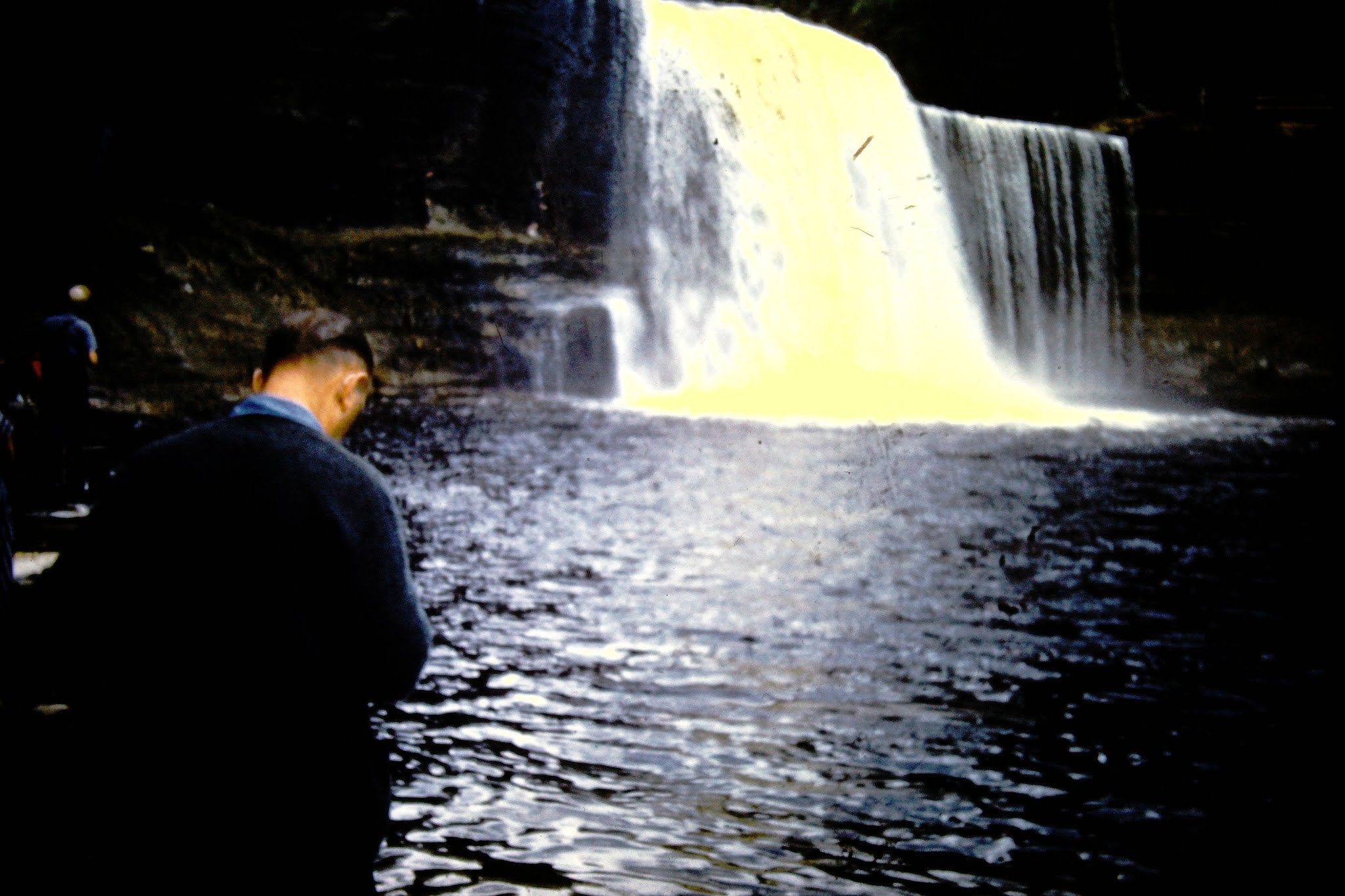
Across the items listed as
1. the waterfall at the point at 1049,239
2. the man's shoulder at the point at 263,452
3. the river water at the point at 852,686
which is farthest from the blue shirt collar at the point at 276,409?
the waterfall at the point at 1049,239

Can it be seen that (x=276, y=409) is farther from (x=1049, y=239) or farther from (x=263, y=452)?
(x=1049, y=239)

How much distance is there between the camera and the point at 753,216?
20.5 metres

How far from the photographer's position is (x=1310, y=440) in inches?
648

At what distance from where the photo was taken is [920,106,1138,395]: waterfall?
2370 cm

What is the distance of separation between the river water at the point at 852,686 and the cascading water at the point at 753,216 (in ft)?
30.4

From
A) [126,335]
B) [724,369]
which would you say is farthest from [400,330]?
[724,369]

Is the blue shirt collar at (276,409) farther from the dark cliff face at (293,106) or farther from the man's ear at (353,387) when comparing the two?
the dark cliff face at (293,106)

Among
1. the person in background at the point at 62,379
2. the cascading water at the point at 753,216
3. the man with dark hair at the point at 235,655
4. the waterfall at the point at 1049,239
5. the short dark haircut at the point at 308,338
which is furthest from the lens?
the waterfall at the point at 1049,239

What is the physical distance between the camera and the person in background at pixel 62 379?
8.79 metres

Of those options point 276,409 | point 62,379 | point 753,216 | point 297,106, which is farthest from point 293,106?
point 276,409

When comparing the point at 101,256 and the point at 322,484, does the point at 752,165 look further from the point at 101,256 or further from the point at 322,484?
the point at 322,484

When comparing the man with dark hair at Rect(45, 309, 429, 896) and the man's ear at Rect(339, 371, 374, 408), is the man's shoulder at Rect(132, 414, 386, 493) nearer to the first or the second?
the man with dark hair at Rect(45, 309, 429, 896)

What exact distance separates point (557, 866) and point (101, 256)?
16392 mm

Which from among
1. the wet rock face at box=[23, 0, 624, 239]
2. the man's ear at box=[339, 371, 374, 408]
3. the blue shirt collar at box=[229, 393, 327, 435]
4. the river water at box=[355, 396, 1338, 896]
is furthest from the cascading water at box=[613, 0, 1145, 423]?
the blue shirt collar at box=[229, 393, 327, 435]
